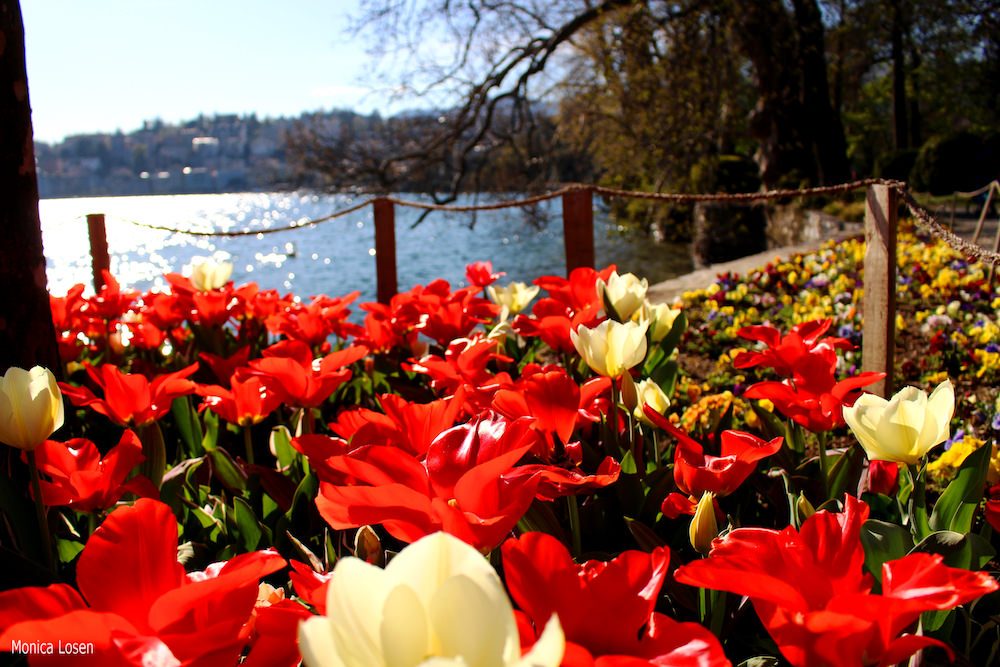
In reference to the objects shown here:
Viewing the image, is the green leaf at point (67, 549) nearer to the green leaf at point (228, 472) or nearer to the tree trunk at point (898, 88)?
the green leaf at point (228, 472)

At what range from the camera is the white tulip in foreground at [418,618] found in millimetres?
521

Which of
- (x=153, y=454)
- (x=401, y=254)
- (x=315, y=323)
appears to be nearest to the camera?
(x=153, y=454)

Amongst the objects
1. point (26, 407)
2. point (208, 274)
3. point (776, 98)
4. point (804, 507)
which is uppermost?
point (776, 98)

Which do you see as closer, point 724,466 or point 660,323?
point 724,466

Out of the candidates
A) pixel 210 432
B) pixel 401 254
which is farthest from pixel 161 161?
pixel 210 432

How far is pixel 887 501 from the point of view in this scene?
52.7 inches

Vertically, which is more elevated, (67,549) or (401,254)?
(401,254)

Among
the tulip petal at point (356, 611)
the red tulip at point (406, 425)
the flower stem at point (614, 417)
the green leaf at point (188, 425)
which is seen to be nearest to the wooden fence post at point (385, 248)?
the green leaf at point (188, 425)

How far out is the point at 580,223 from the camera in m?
4.36

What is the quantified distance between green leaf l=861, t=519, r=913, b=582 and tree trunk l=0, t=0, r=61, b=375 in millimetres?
1667

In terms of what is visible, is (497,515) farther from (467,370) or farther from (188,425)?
(188,425)

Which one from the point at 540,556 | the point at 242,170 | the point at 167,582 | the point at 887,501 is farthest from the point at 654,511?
the point at 242,170

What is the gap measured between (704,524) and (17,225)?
62.2 inches

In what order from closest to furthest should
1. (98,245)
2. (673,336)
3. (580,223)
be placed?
(673,336) → (580,223) → (98,245)
